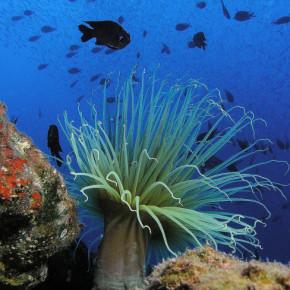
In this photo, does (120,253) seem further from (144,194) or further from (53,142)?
(53,142)

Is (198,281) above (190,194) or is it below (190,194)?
above

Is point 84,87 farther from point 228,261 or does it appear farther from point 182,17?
point 228,261

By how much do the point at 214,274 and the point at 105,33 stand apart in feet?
13.9

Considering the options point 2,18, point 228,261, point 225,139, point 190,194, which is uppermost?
point 228,261

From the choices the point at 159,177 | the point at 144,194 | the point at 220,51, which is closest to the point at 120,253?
the point at 144,194

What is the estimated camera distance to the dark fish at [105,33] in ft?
16.7

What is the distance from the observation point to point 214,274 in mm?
1456

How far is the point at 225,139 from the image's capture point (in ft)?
10.6

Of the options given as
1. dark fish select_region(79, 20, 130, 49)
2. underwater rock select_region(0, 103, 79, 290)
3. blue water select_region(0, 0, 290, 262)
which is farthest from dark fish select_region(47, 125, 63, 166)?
blue water select_region(0, 0, 290, 262)

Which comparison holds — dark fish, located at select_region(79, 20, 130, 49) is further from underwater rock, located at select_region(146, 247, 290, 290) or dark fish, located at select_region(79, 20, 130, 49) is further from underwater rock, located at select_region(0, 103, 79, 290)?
underwater rock, located at select_region(146, 247, 290, 290)

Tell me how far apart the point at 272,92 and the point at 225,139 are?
37.4 m

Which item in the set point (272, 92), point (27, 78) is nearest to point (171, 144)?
point (272, 92)

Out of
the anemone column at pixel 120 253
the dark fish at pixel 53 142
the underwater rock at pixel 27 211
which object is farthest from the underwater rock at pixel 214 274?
the dark fish at pixel 53 142

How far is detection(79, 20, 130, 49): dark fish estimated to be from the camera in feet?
16.7
